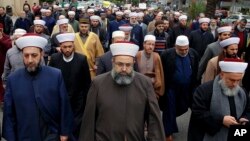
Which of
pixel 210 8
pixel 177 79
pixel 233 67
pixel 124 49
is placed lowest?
pixel 177 79

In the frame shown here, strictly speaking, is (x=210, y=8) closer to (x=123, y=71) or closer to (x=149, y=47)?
(x=149, y=47)

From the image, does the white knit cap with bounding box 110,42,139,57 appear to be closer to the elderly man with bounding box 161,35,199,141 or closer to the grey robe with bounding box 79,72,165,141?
the grey robe with bounding box 79,72,165,141

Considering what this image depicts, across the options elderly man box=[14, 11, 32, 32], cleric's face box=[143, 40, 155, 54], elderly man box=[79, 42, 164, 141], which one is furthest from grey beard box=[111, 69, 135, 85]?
elderly man box=[14, 11, 32, 32]

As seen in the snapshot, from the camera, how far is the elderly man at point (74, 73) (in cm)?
649

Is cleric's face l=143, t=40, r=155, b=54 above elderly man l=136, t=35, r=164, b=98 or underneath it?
above

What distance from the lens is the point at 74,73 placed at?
646cm

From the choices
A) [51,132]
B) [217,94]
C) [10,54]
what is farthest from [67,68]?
[217,94]

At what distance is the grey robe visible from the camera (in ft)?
14.9

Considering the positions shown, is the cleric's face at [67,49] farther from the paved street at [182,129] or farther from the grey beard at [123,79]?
the paved street at [182,129]

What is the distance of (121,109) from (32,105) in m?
0.92

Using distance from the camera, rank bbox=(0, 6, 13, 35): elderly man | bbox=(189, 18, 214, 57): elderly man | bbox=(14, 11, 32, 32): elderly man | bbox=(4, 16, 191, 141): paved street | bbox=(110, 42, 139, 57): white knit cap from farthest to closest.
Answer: bbox=(0, 6, 13, 35): elderly man, bbox=(14, 11, 32, 32): elderly man, bbox=(189, 18, 214, 57): elderly man, bbox=(4, 16, 191, 141): paved street, bbox=(110, 42, 139, 57): white knit cap

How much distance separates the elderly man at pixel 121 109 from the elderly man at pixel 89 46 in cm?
351

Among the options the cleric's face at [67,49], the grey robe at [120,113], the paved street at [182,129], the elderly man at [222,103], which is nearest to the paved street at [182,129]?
the paved street at [182,129]

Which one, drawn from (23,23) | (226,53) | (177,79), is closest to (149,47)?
(177,79)
